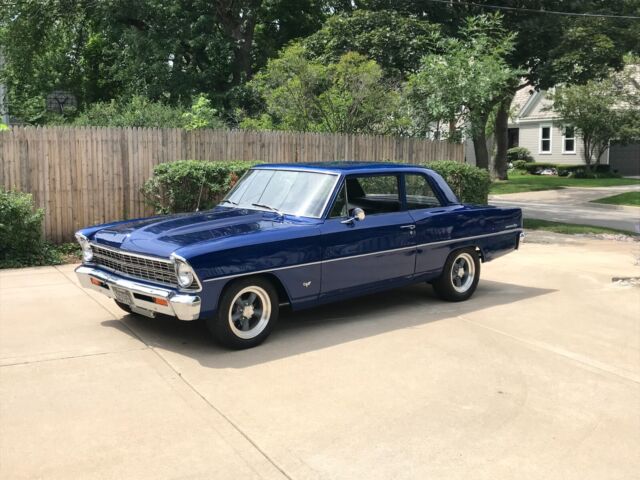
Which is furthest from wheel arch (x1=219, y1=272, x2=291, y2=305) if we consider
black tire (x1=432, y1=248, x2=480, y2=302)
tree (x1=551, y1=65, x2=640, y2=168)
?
tree (x1=551, y1=65, x2=640, y2=168)

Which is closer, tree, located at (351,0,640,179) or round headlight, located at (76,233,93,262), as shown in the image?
round headlight, located at (76,233,93,262)

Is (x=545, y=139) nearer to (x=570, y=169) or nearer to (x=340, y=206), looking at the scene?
(x=570, y=169)

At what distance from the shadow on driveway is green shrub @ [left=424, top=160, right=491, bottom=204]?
586 cm

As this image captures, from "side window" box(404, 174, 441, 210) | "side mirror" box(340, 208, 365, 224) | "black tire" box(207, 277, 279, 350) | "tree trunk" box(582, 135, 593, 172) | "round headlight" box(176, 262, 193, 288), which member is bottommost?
"black tire" box(207, 277, 279, 350)

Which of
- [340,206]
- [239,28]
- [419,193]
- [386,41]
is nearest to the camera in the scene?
[340,206]

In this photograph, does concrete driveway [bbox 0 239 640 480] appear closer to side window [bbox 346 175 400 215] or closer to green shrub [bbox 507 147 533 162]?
side window [bbox 346 175 400 215]

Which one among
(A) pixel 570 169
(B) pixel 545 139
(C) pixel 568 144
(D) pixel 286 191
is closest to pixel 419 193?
(D) pixel 286 191

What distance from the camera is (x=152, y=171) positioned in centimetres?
1102

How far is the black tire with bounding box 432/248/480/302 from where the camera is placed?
24.2 ft

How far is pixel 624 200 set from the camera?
2167 cm

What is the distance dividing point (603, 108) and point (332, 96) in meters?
22.0

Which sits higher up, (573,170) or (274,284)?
(573,170)

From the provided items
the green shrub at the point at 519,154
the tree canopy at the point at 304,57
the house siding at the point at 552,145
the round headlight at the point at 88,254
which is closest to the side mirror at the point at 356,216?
the round headlight at the point at 88,254

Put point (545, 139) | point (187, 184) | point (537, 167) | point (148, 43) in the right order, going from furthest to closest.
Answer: point (545, 139), point (537, 167), point (148, 43), point (187, 184)
